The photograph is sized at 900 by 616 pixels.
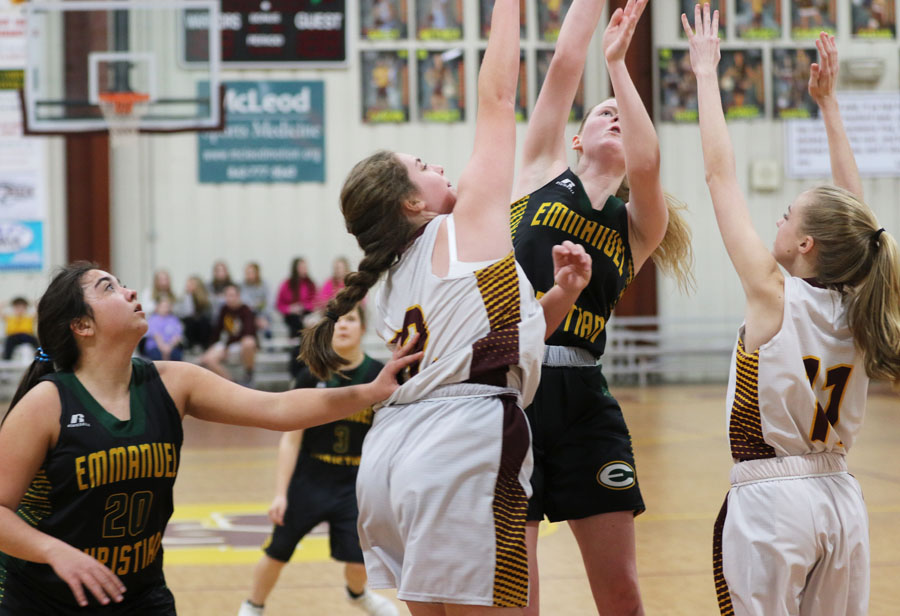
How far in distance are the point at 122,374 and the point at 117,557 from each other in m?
0.46

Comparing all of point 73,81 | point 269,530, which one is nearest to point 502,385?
point 269,530

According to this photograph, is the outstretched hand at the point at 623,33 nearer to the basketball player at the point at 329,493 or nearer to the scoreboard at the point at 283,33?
the basketball player at the point at 329,493

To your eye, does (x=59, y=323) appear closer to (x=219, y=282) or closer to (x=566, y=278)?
(x=566, y=278)

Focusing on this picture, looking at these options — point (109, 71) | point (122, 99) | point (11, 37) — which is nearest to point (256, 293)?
point (122, 99)

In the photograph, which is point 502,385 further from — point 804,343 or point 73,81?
point 73,81

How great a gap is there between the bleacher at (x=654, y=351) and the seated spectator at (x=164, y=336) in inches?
49.5

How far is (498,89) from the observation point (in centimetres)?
262

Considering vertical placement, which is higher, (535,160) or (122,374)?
(535,160)

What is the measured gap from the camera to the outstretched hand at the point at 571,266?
103 inches

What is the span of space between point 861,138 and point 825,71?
45.0 feet

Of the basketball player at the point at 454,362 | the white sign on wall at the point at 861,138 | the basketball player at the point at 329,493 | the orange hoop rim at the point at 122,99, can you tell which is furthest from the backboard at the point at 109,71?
the basketball player at the point at 454,362

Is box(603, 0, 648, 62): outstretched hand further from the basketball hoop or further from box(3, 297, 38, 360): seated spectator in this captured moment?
box(3, 297, 38, 360): seated spectator

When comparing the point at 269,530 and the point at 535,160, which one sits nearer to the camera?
the point at 535,160

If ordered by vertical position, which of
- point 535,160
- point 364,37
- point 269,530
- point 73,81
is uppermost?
point 364,37
